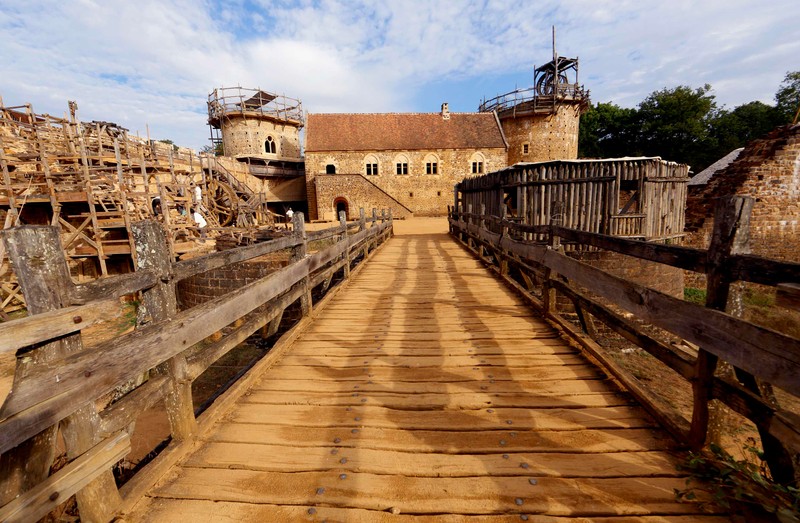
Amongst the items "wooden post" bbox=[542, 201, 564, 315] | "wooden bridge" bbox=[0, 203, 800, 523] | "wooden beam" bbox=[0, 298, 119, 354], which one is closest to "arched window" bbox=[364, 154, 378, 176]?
"wooden post" bbox=[542, 201, 564, 315]

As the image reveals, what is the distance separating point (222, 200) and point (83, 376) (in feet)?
84.8

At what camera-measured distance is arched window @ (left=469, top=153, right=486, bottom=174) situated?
29.9 metres

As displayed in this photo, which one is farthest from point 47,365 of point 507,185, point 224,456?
point 507,185

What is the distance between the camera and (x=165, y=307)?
6.95ft

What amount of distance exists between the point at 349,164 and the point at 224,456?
29.4 meters

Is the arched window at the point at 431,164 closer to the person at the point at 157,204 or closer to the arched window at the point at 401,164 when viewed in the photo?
the arched window at the point at 401,164

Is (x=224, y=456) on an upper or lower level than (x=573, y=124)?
lower

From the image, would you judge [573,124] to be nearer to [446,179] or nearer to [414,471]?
[446,179]

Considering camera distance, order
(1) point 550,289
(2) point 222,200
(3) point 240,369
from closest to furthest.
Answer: (1) point 550,289 < (3) point 240,369 < (2) point 222,200

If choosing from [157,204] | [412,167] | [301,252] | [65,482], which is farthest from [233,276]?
[412,167]

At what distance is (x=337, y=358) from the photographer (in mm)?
3562

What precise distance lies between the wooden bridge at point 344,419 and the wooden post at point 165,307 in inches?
0.4

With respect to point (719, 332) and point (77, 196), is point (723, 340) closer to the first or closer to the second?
point (719, 332)

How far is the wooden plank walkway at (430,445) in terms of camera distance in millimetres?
1792
